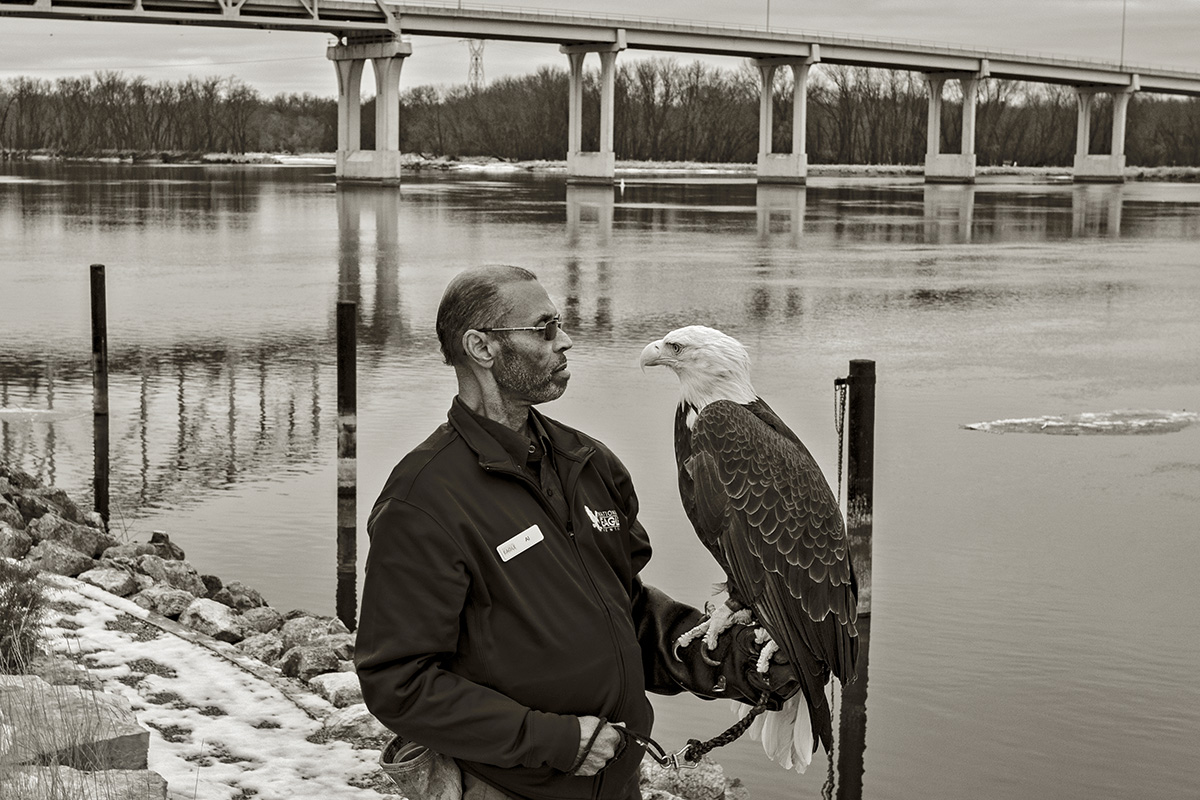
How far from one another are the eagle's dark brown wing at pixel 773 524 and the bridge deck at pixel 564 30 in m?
82.1

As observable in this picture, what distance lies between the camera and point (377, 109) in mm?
99375

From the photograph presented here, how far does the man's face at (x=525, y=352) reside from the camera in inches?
128

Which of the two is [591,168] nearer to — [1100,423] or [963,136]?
[963,136]

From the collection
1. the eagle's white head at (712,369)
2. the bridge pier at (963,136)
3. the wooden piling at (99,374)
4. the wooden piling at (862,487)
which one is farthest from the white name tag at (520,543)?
the bridge pier at (963,136)

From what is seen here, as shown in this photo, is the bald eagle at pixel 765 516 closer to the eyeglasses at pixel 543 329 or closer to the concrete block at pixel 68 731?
the eyeglasses at pixel 543 329

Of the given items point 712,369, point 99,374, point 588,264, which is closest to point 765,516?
point 712,369

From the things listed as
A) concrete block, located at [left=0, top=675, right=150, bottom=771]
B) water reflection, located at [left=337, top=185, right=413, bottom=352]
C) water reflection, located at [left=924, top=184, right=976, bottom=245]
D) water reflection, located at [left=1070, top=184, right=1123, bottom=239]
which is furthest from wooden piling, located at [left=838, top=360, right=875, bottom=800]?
water reflection, located at [left=1070, top=184, right=1123, bottom=239]

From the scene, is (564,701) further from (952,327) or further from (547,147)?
(547,147)

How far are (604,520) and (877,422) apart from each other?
14204 mm

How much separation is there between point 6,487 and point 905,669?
655 cm

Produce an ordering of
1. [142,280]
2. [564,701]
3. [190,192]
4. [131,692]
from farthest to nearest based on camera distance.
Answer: [190,192], [142,280], [131,692], [564,701]

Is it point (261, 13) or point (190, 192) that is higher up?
point (261, 13)

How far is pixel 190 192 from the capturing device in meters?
83.4

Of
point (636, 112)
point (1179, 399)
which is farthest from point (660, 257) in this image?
point (636, 112)
